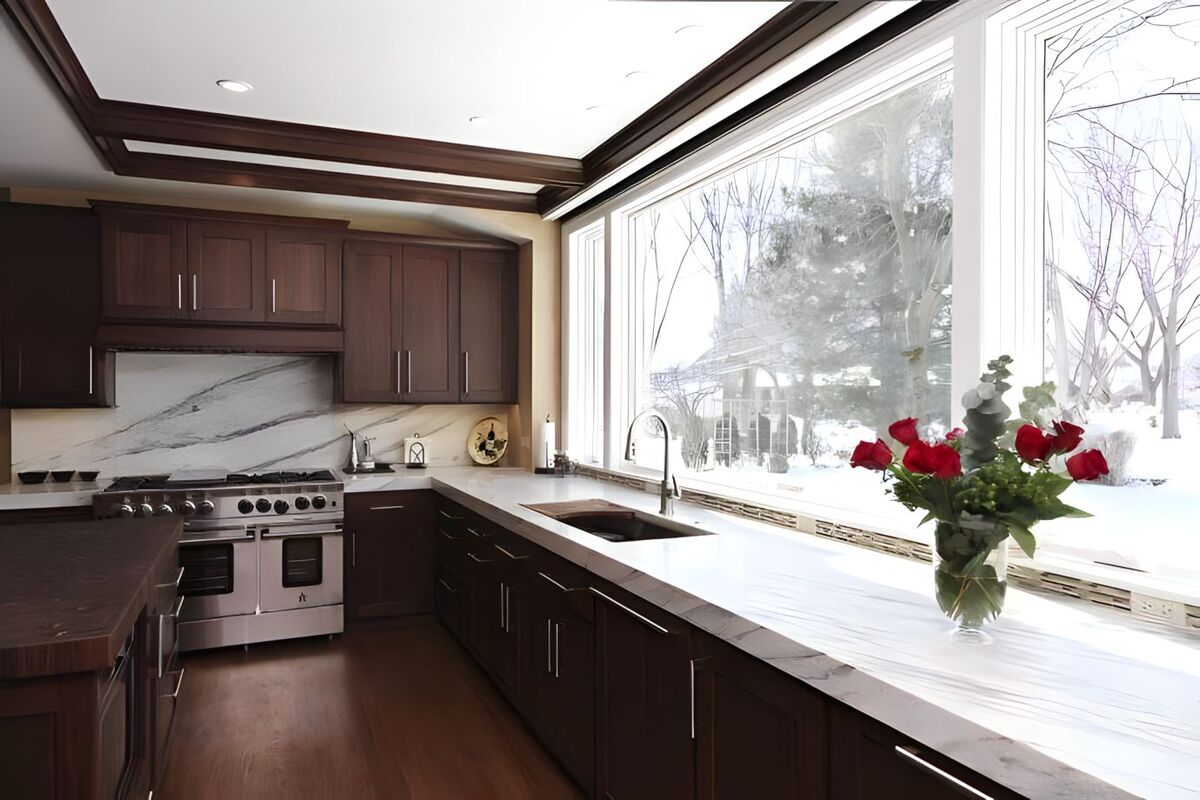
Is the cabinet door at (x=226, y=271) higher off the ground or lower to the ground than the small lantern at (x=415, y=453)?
higher

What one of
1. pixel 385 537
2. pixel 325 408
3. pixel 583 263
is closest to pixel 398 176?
pixel 583 263

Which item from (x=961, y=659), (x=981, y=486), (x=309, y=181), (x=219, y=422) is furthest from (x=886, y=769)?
(x=219, y=422)

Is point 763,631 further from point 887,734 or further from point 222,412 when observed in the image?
point 222,412

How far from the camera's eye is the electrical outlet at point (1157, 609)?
5.50 feet

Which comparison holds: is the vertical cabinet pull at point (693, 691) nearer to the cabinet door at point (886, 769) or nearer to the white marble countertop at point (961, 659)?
the white marble countertop at point (961, 659)

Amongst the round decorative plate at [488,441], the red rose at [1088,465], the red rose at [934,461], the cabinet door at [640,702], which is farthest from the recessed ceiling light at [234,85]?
the red rose at [1088,465]

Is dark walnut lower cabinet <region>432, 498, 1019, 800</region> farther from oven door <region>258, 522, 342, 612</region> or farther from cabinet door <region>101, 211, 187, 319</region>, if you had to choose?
cabinet door <region>101, 211, 187, 319</region>

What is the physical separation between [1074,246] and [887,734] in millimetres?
1319

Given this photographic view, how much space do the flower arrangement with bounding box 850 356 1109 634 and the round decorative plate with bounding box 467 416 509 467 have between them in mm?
3890

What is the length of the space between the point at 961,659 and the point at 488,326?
13.4ft

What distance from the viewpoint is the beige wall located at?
4914 mm

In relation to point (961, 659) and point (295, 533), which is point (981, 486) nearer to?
point (961, 659)

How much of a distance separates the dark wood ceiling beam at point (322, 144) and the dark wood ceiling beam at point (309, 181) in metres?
0.52

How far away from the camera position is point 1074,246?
6.52 feet
